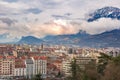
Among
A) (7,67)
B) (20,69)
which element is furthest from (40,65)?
(7,67)

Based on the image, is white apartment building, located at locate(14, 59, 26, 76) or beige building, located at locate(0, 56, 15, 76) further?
beige building, located at locate(0, 56, 15, 76)

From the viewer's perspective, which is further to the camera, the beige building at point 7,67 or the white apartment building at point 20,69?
the beige building at point 7,67

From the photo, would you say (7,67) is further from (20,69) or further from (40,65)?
(40,65)

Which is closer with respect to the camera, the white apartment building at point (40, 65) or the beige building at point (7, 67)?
the beige building at point (7, 67)

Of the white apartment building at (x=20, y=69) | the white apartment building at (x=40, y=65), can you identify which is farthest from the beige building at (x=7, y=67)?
the white apartment building at (x=40, y=65)

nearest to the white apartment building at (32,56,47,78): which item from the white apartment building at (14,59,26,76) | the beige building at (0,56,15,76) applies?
the white apartment building at (14,59,26,76)

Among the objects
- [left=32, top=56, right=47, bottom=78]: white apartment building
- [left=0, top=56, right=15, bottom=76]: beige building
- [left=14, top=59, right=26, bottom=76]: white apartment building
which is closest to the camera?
[left=14, top=59, right=26, bottom=76]: white apartment building

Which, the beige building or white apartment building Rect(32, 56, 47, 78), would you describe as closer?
the beige building

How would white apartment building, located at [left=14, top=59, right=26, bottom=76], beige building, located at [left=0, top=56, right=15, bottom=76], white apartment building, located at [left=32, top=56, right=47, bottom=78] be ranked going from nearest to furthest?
white apartment building, located at [left=14, top=59, right=26, bottom=76] → beige building, located at [left=0, top=56, right=15, bottom=76] → white apartment building, located at [left=32, top=56, right=47, bottom=78]

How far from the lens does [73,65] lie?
43.3 m

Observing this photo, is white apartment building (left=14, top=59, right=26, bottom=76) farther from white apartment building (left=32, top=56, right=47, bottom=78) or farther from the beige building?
white apartment building (left=32, top=56, right=47, bottom=78)

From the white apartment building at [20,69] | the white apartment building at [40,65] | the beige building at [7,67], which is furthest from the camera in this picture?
the white apartment building at [40,65]

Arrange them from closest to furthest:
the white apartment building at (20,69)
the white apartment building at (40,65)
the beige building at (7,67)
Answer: the white apartment building at (20,69), the beige building at (7,67), the white apartment building at (40,65)

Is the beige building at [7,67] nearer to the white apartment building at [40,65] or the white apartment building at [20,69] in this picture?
the white apartment building at [20,69]
